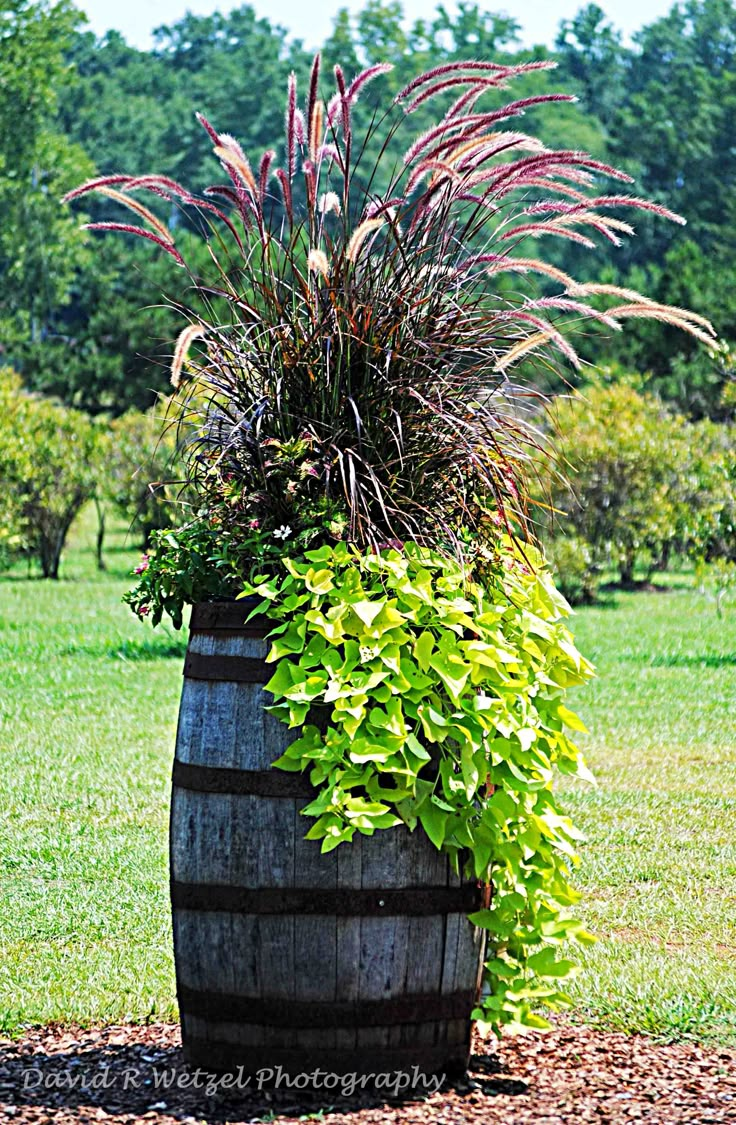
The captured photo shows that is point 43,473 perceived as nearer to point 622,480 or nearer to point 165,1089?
point 622,480

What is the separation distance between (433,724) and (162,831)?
360 cm

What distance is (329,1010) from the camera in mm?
3295

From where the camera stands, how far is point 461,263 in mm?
3688

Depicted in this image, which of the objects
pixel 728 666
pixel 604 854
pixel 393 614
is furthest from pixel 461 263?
pixel 728 666

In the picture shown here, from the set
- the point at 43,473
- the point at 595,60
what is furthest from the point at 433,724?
the point at 595,60

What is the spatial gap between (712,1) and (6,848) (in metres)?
78.5

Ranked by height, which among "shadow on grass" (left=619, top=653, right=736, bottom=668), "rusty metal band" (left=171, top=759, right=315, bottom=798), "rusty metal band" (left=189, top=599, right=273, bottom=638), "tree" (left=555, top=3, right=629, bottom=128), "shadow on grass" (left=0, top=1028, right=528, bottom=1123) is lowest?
"shadow on grass" (left=0, top=1028, right=528, bottom=1123)

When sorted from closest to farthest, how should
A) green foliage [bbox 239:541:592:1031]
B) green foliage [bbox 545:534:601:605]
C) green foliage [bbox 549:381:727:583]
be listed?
green foliage [bbox 239:541:592:1031] < green foliage [bbox 545:534:601:605] < green foliage [bbox 549:381:727:583]

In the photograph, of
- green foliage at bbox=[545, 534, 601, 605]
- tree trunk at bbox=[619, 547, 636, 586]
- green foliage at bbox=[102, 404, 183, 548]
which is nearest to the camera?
green foliage at bbox=[545, 534, 601, 605]

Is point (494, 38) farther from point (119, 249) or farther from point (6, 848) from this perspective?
point (6, 848)

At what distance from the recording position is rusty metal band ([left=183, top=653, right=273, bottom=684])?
3387mm

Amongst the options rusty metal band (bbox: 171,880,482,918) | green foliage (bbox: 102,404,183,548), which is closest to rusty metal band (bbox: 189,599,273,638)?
rusty metal band (bbox: 171,880,482,918)

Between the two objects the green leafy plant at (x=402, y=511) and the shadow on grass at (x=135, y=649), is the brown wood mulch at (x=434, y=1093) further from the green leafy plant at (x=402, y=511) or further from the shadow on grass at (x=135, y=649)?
the shadow on grass at (x=135, y=649)

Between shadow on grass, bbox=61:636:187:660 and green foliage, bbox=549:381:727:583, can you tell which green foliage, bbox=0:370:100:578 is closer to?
shadow on grass, bbox=61:636:187:660
